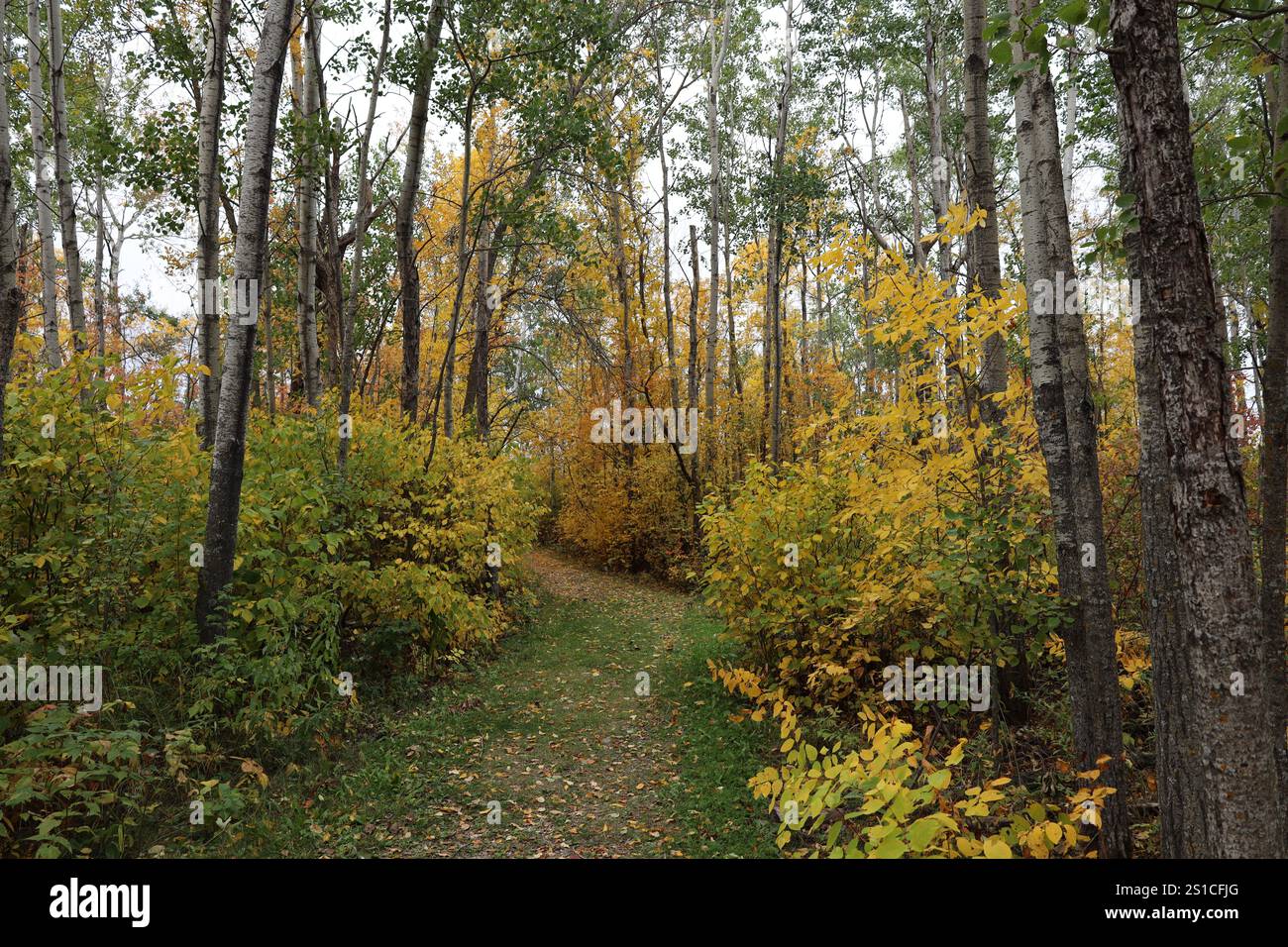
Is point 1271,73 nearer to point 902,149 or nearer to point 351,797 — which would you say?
point 351,797

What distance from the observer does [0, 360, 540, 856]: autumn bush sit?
3.47 m

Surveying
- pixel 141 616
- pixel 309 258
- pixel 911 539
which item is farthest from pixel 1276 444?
pixel 309 258

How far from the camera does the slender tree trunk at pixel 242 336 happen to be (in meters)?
4.86

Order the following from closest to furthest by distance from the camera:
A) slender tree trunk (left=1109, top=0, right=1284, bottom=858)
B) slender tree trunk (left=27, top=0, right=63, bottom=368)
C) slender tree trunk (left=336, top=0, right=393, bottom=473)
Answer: slender tree trunk (left=1109, top=0, right=1284, bottom=858)
slender tree trunk (left=336, top=0, right=393, bottom=473)
slender tree trunk (left=27, top=0, right=63, bottom=368)

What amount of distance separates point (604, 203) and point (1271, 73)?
38.0 ft

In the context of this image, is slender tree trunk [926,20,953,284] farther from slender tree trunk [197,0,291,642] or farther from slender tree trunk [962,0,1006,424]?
slender tree trunk [197,0,291,642]

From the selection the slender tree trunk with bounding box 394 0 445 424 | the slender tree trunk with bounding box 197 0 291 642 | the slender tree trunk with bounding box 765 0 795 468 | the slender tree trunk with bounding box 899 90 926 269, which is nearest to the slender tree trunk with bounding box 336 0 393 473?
the slender tree trunk with bounding box 394 0 445 424

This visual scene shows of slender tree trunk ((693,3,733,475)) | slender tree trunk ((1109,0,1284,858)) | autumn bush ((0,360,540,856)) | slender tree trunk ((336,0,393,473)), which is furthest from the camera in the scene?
slender tree trunk ((693,3,733,475))

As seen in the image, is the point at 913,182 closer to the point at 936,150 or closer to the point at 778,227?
the point at 936,150

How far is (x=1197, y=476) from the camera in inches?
79.4

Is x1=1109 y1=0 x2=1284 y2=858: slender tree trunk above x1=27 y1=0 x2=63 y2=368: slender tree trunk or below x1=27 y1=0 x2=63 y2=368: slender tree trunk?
below

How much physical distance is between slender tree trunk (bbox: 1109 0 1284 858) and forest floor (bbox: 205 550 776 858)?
8.82 feet

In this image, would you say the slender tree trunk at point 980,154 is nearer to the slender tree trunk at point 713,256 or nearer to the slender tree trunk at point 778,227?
the slender tree trunk at point 778,227

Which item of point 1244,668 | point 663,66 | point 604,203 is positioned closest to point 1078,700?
point 1244,668
